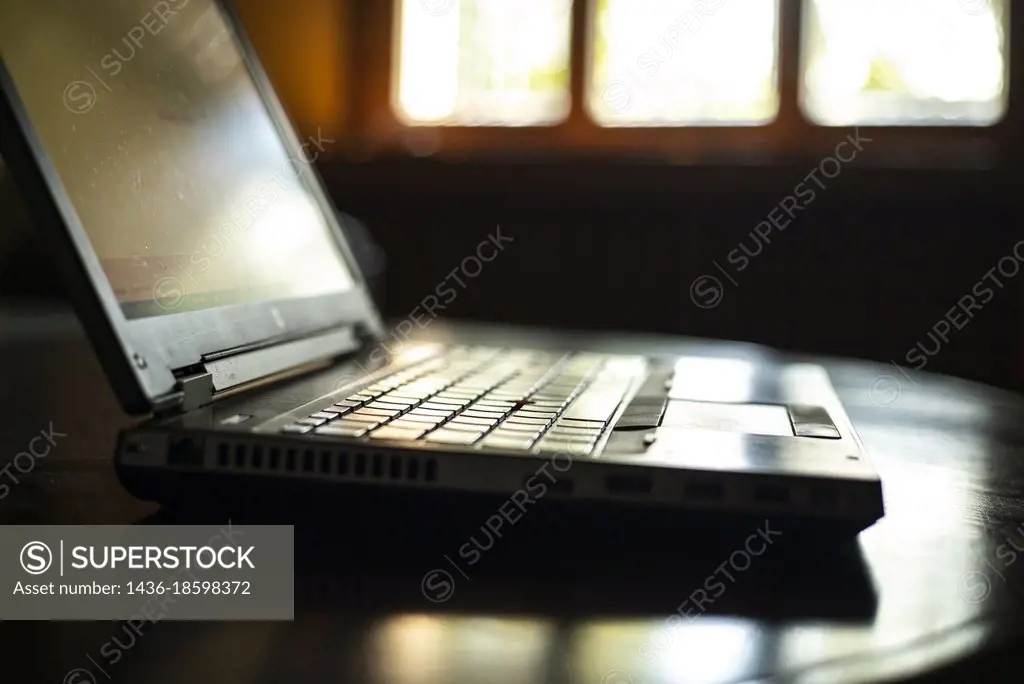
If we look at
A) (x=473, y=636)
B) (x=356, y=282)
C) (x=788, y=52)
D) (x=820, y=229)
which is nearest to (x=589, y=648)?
(x=473, y=636)

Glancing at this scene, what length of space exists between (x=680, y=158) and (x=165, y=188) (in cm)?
159

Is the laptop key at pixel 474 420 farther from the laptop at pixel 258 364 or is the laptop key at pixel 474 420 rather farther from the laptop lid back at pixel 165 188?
the laptop lid back at pixel 165 188

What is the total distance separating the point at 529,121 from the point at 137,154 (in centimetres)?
202

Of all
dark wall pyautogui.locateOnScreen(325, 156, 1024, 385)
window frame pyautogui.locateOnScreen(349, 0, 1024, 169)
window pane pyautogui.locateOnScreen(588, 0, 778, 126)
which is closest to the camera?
dark wall pyautogui.locateOnScreen(325, 156, 1024, 385)

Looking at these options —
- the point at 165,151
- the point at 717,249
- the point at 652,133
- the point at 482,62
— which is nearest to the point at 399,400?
the point at 165,151

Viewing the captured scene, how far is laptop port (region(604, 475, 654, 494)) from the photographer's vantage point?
382mm

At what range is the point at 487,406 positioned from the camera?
514 mm

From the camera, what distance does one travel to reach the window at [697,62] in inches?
86.2

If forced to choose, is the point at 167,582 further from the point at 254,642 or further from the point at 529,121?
the point at 529,121

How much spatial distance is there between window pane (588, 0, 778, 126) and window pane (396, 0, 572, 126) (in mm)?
Result: 132

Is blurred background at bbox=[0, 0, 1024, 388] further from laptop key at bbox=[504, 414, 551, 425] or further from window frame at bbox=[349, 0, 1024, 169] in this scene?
laptop key at bbox=[504, 414, 551, 425]

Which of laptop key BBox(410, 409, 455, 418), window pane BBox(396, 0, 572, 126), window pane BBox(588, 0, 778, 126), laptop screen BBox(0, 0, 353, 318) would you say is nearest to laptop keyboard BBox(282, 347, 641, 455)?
laptop key BBox(410, 409, 455, 418)

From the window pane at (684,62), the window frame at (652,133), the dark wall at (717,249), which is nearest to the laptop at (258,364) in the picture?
the dark wall at (717,249)

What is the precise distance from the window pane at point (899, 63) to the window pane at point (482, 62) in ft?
2.15
